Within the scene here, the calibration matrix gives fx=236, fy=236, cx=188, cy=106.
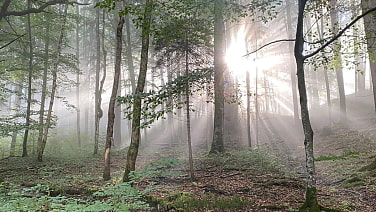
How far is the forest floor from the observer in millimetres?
6097

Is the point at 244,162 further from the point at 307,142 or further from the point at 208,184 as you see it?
the point at 307,142

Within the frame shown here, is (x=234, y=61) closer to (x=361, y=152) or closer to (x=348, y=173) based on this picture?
(x=348, y=173)

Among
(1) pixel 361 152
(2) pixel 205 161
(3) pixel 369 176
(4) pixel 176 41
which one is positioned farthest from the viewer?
(2) pixel 205 161

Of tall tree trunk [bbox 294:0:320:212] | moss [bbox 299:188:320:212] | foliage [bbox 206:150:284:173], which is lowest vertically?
foliage [bbox 206:150:284:173]

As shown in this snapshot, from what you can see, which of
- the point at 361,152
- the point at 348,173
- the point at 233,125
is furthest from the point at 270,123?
the point at 348,173

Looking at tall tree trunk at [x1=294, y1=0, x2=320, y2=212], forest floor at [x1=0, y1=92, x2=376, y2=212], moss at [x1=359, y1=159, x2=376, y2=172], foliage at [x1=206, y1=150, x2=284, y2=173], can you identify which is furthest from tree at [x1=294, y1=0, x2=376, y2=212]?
foliage at [x1=206, y1=150, x2=284, y2=173]

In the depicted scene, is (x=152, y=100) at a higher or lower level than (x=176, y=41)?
lower

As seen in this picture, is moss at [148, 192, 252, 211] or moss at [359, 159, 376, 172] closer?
moss at [148, 192, 252, 211]

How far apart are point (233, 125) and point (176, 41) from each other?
43.2 feet

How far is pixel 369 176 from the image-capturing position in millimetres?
7484

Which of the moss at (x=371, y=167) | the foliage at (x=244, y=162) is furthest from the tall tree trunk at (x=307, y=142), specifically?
the foliage at (x=244, y=162)

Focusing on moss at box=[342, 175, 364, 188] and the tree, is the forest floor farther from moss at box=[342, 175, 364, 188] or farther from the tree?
the tree

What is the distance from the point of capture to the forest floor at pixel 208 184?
20.0 ft

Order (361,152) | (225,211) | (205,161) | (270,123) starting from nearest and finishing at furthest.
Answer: (225,211), (361,152), (205,161), (270,123)
